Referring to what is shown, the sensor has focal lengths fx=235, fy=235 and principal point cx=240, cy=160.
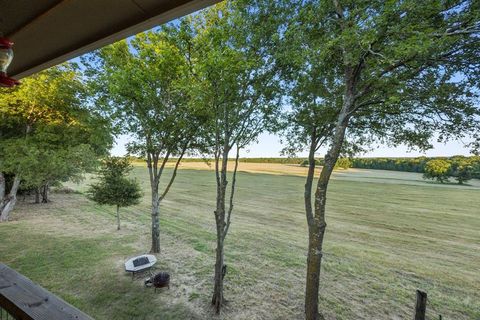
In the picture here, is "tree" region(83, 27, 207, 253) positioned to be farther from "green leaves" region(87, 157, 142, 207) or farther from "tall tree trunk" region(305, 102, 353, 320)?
"tall tree trunk" region(305, 102, 353, 320)

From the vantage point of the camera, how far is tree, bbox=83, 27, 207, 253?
394 inches

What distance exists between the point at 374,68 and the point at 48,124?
17449 millimetres

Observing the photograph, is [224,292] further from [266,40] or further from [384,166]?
[384,166]

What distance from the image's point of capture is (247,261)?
12.5m

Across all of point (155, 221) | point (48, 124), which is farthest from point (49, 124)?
point (155, 221)

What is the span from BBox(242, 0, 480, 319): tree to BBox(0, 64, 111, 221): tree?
33.9ft

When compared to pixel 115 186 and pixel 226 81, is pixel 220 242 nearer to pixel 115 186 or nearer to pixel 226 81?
pixel 226 81

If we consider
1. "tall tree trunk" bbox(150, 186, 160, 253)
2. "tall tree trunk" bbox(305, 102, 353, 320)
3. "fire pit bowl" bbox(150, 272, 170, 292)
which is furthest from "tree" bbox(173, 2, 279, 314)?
"tall tree trunk" bbox(150, 186, 160, 253)

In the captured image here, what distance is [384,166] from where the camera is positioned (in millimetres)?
64062

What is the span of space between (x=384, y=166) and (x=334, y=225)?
5090cm

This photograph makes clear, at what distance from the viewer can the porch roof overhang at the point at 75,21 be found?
1.85 metres

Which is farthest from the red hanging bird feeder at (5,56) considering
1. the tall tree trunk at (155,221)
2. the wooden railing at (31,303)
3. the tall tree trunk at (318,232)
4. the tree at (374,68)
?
the tall tree trunk at (155,221)

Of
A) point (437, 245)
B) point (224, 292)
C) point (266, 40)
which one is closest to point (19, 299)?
point (266, 40)

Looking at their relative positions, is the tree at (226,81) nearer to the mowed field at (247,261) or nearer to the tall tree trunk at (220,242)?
the tall tree trunk at (220,242)
